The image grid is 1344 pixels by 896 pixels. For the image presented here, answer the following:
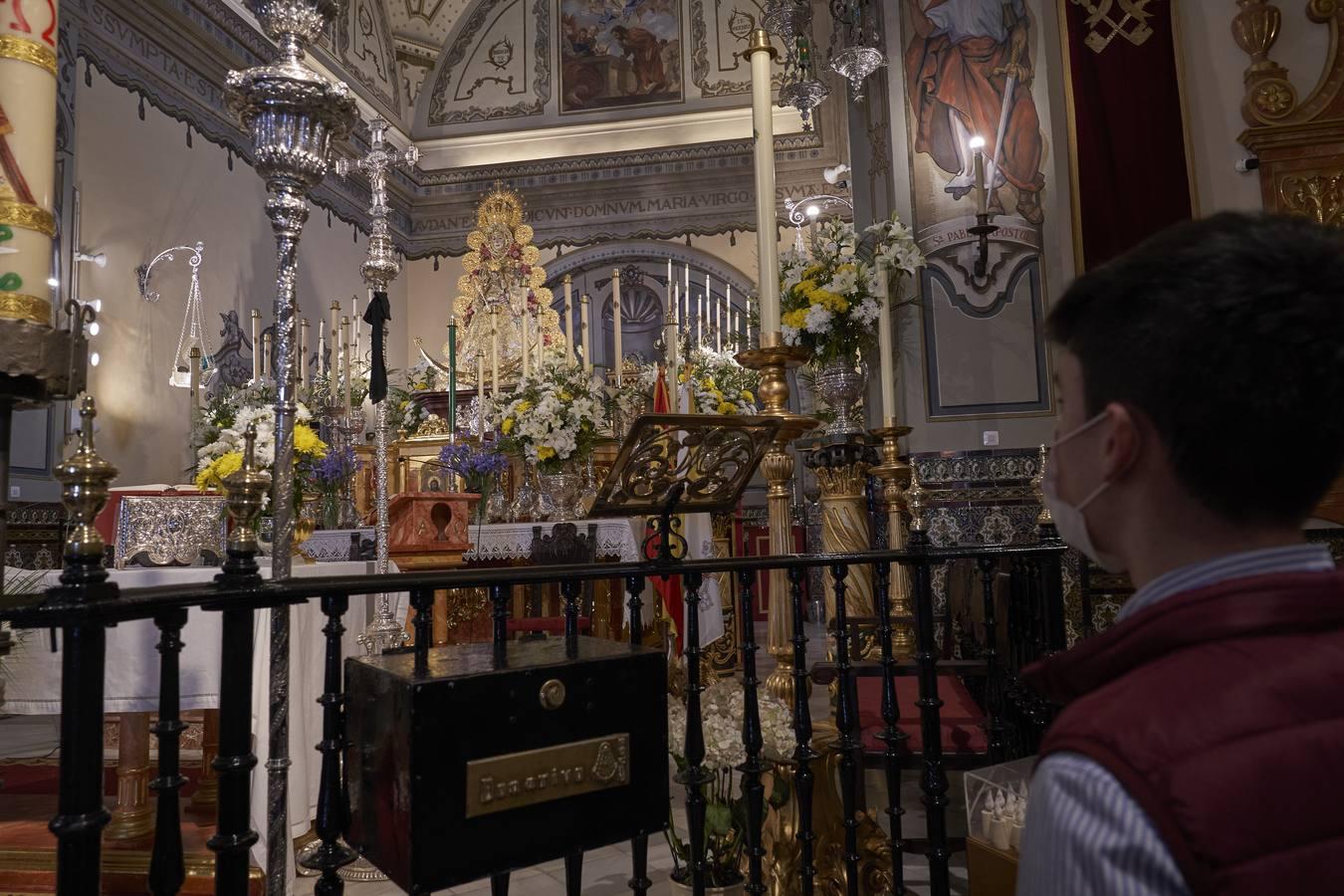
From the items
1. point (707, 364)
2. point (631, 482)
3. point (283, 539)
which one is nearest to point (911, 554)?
point (631, 482)

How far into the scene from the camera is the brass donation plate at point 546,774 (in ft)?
4.17

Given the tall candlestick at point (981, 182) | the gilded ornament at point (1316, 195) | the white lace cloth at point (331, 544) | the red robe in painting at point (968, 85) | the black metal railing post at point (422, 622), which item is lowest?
the black metal railing post at point (422, 622)

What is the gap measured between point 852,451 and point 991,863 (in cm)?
219

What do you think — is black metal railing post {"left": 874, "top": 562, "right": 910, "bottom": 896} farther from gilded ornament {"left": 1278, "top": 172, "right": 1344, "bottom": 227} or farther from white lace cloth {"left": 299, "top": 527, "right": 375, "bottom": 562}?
gilded ornament {"left": 1278, "top": 172, "right": 1344, "bottom": 227}

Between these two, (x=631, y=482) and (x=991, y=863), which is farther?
(x=991, y=863)

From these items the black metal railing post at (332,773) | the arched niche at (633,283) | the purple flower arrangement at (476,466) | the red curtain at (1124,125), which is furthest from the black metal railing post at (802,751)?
the arched niche at (633,283)

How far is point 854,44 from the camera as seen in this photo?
6.08 meters

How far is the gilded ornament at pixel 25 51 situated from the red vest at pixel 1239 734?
7.27 ft

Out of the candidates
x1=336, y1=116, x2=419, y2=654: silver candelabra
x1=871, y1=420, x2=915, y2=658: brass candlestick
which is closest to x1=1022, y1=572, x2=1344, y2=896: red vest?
x1=336, y1=116, x2=419, y2=654: silver candelabra

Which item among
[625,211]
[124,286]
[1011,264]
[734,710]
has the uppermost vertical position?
[625,211]

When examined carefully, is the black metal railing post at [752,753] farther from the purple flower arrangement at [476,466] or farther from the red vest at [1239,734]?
the purple flower arrangement at [476,466]

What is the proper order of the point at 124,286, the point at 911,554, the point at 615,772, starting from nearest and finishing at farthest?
the point at 615,772, the point at 911,554, the point at 124,286

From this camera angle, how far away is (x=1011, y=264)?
545cm

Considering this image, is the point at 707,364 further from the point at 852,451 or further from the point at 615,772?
the point at 615,772
